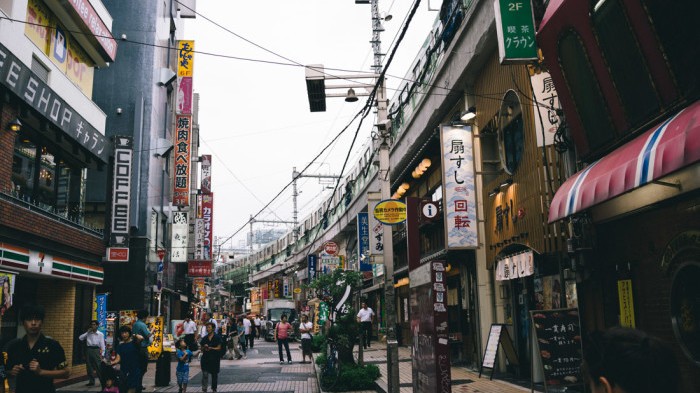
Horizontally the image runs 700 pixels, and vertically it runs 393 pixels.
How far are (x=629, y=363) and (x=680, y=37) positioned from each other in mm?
6818

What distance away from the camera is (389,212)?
40.8ft

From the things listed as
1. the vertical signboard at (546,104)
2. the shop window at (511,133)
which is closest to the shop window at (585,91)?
the vertical signboard at (546,104)

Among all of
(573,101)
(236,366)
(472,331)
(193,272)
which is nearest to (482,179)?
(472,331)

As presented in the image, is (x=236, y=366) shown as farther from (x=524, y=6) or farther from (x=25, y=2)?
(x=524, y=6)

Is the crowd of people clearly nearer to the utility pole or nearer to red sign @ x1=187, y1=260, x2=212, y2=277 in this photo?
the utility pole

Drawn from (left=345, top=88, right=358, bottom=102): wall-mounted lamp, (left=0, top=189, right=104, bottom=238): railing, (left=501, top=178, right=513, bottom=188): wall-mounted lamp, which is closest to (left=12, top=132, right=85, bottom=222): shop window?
(left=0, top=189, right=104, bottom=238): railing

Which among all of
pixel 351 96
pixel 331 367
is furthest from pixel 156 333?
pixel 351 96

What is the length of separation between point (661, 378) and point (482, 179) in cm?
1520

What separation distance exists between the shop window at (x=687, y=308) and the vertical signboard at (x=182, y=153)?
25.3 metres

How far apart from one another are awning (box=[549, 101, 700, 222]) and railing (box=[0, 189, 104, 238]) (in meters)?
11.7

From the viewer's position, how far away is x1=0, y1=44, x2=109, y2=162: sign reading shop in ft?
41.0

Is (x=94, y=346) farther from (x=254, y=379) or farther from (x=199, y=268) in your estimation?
(x=199, y=268)

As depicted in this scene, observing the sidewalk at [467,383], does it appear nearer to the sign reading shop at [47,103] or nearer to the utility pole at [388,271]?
the utility pole at [388,271]

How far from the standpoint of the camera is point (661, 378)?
210 centimetres
